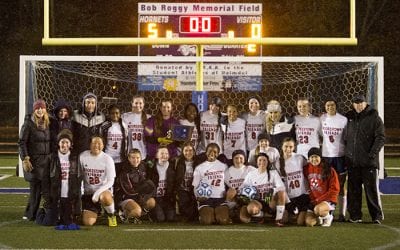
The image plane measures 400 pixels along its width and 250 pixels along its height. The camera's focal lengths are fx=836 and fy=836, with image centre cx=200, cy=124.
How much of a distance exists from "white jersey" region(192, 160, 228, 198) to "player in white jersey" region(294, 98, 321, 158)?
100cm

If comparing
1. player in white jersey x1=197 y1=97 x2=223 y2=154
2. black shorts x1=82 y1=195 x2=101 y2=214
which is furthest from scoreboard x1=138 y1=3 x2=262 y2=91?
black shorts x1=82 y1=195 x2=101 y2=214

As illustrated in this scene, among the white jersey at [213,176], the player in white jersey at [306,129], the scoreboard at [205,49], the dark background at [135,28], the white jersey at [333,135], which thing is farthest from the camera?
the dark background at [135,28]

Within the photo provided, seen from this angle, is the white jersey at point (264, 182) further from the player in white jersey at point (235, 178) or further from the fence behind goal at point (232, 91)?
the fence behind goal at point (232, 91)

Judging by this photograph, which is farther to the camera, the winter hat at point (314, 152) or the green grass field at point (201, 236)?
the winter hat at point (314, 152)

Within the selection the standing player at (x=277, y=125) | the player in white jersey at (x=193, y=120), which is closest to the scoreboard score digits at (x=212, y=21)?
the player in white jersey at (x=193, y=120)

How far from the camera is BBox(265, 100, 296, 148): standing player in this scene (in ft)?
31.9

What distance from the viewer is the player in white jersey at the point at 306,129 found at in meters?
9.70

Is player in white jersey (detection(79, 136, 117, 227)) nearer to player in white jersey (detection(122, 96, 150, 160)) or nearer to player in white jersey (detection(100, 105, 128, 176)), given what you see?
player in white jersey (detection(100, 105, 128, 176))

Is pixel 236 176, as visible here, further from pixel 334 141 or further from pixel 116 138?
pixel 116 138

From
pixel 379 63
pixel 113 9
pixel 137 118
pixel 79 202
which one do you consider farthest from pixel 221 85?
pixel 113 9

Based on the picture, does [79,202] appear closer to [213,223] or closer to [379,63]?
[213,223]

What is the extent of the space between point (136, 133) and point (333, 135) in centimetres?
231

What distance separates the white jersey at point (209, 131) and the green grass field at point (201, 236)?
122cm

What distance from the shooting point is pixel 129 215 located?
30.6ft
